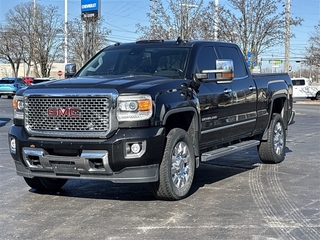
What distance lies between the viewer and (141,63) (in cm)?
737

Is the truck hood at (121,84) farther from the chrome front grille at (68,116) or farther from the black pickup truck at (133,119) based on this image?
the chrome front grille at (68,116)

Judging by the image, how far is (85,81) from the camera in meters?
6.45

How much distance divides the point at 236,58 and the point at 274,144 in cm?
186

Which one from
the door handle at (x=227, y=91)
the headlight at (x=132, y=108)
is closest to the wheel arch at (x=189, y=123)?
the headlight at (x=132, y=108)

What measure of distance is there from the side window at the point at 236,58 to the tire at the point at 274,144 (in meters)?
1.36

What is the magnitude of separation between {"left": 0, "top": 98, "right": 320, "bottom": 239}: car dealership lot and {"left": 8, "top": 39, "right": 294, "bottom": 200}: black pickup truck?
13.4 inches

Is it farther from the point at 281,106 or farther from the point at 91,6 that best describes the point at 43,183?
the point at 91,6

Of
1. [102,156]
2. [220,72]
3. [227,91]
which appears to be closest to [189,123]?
[220,72]

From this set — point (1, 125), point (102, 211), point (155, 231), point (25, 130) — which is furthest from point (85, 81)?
point (1, 125)

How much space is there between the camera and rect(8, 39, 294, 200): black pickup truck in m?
5.87

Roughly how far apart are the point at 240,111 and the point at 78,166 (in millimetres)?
3115

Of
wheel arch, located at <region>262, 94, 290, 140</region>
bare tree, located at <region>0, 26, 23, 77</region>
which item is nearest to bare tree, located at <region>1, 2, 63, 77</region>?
bare tree, located at <region>0, 26, 23, 77</region>

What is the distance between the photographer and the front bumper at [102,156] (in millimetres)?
5805

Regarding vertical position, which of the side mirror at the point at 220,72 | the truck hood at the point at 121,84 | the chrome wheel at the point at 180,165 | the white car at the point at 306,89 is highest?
the side mirror at the point at 220,72
